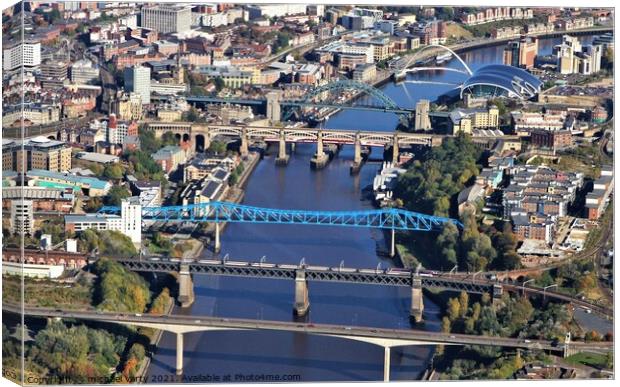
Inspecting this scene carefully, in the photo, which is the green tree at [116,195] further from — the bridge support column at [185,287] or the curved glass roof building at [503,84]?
the curved glass roof building at [503,84]

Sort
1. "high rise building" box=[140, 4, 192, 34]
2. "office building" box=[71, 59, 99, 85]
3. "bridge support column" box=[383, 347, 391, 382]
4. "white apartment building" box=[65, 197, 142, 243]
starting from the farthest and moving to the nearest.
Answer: "high rise building" box=[140, 4, 192, 34], "office building" box=[71, 59, 99, 85], "white apartment building" box=[65, 197, 142, 243], "bridge support column" box=[383, 347, 391, 382]

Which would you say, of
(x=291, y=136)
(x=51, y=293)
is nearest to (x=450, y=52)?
(x=291, y=136)

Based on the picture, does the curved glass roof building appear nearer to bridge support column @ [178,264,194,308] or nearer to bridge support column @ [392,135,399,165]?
bridge support column @ [392,135,399,165]

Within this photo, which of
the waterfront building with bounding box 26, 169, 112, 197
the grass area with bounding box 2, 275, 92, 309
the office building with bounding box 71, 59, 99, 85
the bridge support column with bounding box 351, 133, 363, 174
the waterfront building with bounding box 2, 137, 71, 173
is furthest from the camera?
the office building with bounding box 71, 59, 99, 85

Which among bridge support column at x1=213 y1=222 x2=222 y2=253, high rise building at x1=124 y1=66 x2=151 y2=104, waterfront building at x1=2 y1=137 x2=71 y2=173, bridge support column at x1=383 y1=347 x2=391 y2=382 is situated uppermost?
high rise building at x1=124 y1=66 x2=151 y2=104

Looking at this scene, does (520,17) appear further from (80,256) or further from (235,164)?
(80,256)

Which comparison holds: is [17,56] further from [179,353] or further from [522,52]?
[522,52]

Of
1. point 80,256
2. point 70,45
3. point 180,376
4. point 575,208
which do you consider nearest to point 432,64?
point 70,45

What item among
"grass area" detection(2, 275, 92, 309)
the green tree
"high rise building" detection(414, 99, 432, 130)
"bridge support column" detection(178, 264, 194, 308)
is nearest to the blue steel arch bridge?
A: the green tree
